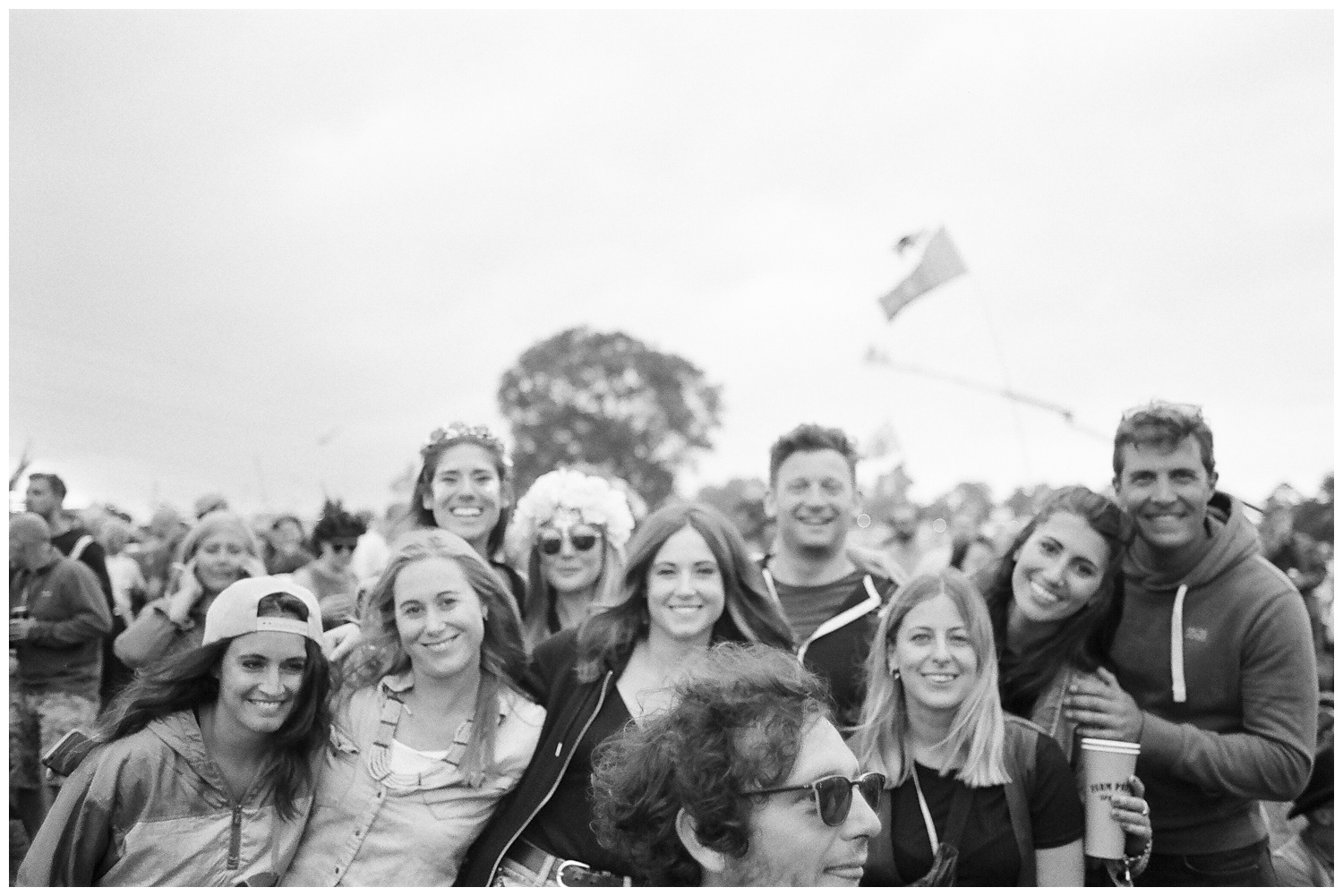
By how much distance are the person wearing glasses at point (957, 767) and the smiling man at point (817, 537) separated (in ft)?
2.70

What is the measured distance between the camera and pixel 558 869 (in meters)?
3.05

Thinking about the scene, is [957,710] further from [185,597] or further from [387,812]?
[185,597]

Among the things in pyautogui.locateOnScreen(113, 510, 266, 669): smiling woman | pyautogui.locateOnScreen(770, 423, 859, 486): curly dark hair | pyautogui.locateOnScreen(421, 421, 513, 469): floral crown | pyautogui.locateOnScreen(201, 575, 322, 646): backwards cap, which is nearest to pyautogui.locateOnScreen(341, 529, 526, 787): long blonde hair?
pyautogui.locateOnScreen(201, 575, 322, 646): backwards cap

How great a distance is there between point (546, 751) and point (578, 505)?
4.95 feet

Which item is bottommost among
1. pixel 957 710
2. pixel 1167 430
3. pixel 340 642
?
pixel 957 710

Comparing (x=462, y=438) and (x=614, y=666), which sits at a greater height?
(x=462, y=438)

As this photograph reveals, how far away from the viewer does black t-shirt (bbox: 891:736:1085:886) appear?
2854 mm

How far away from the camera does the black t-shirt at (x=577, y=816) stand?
10.0 ft

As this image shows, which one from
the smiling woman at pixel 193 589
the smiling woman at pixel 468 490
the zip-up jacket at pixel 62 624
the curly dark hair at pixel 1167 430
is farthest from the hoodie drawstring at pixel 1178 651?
the zip-up jacket at pixel 62 624

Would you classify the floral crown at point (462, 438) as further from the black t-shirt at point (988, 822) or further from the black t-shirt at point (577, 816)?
the black t-shirt at point (988, 822)

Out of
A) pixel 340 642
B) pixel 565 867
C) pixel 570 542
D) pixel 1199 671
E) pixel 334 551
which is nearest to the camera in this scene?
pixel 565 867

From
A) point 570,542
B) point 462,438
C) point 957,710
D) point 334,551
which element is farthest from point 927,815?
point 334,551

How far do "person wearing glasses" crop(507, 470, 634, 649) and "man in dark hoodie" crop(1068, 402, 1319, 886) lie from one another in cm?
206

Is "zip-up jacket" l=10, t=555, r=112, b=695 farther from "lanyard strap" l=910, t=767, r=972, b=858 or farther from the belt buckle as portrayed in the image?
"lanyard strap" l=910, t=767, r=972, b=858
